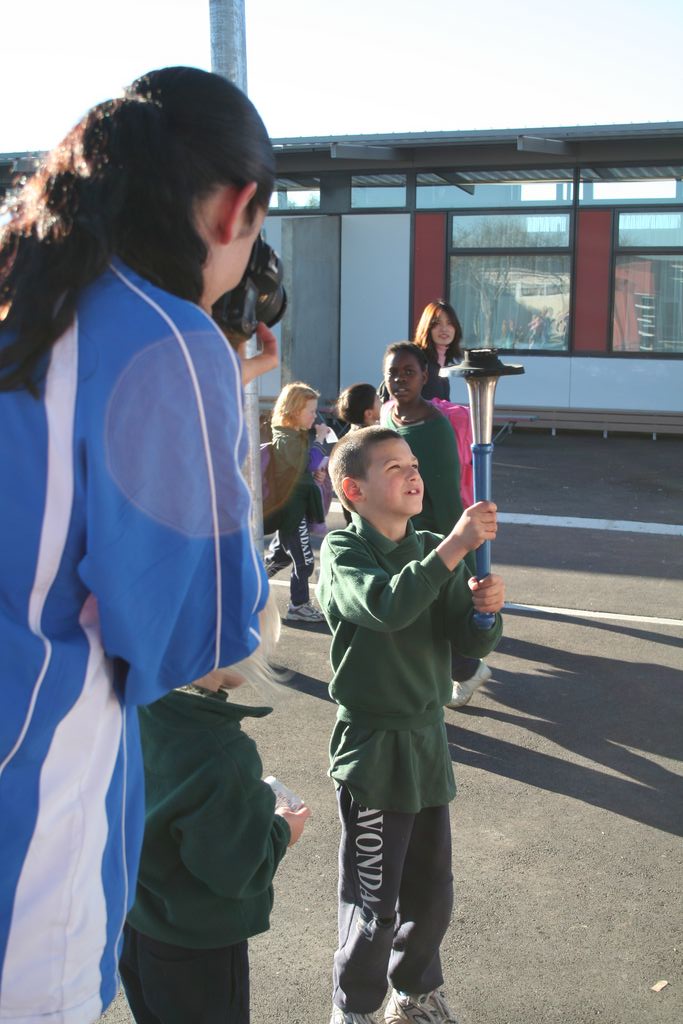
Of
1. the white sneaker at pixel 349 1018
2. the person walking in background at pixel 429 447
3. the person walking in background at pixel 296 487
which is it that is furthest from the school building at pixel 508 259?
the white sneaker at pixel 349 1018

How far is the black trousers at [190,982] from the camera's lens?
87.4 inches

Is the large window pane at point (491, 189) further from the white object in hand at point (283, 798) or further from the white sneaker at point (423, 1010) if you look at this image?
the white object in hand at point (283, 798)

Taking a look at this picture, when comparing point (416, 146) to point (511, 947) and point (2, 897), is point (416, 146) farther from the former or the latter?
point (2, 897)

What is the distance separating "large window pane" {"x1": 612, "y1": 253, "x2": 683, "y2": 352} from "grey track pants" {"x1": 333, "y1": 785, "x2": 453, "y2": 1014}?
1448cm

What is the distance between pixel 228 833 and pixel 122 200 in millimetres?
1312

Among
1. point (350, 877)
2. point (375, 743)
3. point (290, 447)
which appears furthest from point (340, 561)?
point (290, 447)

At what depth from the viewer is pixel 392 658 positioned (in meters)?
2.91

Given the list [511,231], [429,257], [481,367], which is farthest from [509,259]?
[481,367]

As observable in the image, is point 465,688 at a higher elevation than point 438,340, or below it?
below

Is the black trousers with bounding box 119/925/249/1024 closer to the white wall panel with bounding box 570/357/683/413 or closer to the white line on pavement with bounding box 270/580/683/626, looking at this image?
the white line on pavement with bounding box 270/580/683/626

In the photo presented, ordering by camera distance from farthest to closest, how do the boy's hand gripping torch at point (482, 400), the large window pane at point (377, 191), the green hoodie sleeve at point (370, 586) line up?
the large window pane at point (377, 191), the green hoodie sleeve at point (370, 586), the boy's hand gripping torch at point (482, 400)

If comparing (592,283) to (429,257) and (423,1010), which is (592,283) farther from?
(423,1010)

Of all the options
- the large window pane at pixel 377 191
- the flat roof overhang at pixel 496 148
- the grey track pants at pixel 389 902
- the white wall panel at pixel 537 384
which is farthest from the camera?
the large window pane at pixel 377 191

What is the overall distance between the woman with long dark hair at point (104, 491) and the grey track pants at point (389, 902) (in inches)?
58.4
